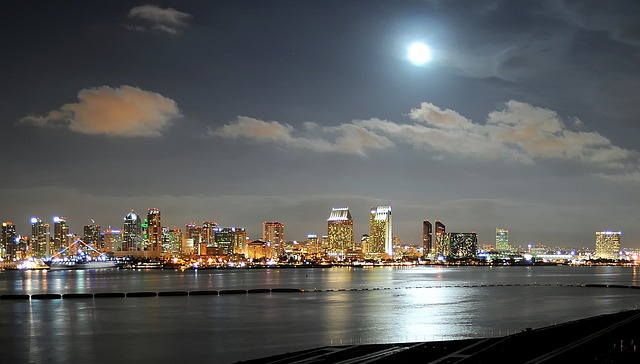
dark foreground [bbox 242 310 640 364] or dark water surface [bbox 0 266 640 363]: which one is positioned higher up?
dark foreground [bbox 242 310 640 364]

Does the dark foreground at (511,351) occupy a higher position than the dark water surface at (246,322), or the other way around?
the dark foreground at (511,351)

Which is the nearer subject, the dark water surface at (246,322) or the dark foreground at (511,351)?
the dark foreground at (511,351)

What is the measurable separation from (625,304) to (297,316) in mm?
41668

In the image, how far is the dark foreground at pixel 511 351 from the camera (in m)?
31.3

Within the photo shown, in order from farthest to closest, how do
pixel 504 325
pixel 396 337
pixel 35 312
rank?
1. pixel 35 312
2. pixel 504 325
3. pixel 396 337

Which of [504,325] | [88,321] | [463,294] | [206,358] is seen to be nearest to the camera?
[206,358]

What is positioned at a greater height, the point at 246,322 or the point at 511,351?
the point at 511,351

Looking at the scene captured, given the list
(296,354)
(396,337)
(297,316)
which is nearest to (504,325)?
(396,337)

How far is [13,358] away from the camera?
40031 millimetres

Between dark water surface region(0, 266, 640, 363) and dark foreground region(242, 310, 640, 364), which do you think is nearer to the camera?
dark foreground region(242, 310, 640, 364)

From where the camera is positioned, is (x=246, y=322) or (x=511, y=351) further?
(x=246, y=322)

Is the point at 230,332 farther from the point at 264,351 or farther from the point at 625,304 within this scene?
the point at 625,304

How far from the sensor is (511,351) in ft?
111

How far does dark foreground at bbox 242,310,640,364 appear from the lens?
3133 centimetres
